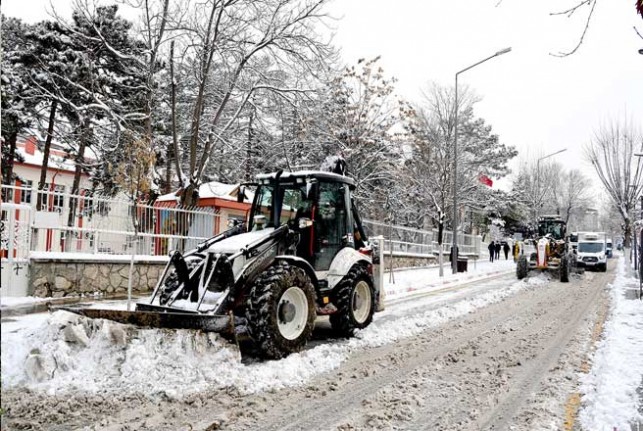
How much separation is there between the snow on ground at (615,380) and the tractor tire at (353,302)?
3.08 metres

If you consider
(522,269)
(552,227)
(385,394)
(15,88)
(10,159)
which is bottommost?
(385,394)

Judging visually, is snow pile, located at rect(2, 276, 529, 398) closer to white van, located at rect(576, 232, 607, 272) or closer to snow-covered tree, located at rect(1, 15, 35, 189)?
snow-covered tree, located at rect(1, 15, 35, 189)

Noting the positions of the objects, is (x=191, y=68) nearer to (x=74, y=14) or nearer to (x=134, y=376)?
(x=74, y=14)

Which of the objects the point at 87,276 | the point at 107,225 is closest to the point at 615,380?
the point at 87,276

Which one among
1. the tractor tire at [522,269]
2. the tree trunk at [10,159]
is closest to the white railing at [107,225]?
the tractor tire at [522,269]

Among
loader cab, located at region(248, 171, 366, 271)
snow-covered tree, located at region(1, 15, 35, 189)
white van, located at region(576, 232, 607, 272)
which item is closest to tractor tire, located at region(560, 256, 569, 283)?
white van, located at region(576, 232, 607, 272)

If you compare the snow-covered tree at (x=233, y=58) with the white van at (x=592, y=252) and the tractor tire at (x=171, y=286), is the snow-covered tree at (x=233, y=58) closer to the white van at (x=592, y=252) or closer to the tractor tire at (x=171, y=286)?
the tractor tire at (x=171, y=286)

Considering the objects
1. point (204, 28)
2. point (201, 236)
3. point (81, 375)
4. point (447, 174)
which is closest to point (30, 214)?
point (201, 236)

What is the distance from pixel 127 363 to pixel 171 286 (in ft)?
5.18

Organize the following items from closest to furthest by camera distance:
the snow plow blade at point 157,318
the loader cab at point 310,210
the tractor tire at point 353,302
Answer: the snow plow blade at point 157,318 → the loader cab at point 310,210 → the tractor tire at point 353,302

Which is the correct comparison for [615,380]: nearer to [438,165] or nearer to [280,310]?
[280,310]

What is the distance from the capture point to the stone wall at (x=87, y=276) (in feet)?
30.1

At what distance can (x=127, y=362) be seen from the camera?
Result: 4.98 metres

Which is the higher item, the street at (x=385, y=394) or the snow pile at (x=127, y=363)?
the snow pile at (x=127, y=363)
